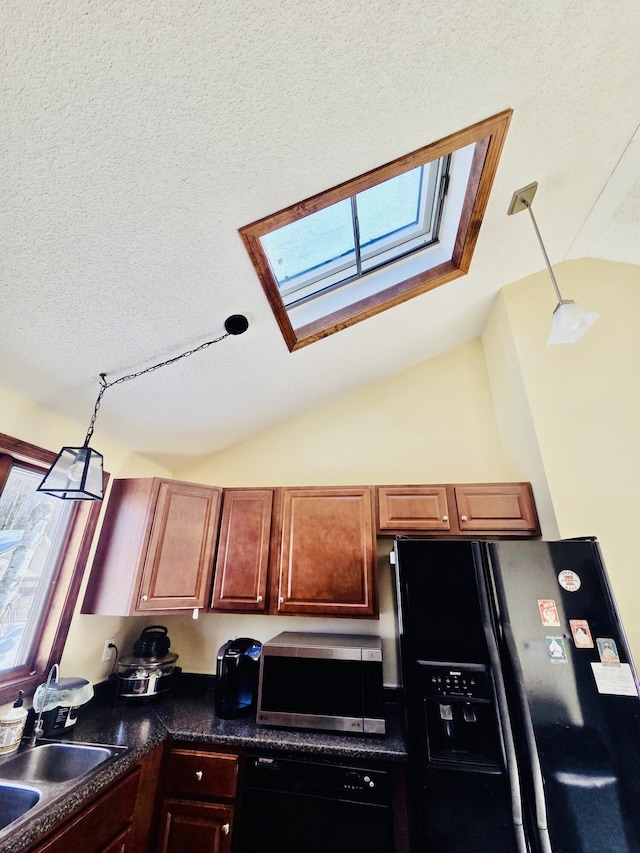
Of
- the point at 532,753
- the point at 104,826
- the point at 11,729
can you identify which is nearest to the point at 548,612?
the point at 532,753

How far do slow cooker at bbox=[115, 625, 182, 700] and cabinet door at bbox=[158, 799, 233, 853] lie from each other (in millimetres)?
512

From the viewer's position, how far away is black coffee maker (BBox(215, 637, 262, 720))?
1.77 metres

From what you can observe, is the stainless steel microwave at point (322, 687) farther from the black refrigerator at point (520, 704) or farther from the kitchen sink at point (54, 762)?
the kitchen sink at point (54, 762)

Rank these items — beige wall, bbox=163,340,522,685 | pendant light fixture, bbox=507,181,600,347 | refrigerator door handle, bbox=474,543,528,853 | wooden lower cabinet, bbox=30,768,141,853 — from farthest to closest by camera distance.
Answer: beige wall, bbox=163,340,522,685 < pendant light fixture, bbox=507,181,600,347 < refrigerator door handle, bbox=474,543,528,853 < wooden lower cabinet, bbox=30,768,141,853

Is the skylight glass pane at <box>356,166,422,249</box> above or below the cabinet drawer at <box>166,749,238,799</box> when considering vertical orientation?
above

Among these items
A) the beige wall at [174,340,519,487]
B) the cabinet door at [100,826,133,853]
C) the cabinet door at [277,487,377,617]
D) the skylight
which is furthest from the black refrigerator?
the skylight

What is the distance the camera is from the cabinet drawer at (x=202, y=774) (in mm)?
1521

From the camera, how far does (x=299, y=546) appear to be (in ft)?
6.75

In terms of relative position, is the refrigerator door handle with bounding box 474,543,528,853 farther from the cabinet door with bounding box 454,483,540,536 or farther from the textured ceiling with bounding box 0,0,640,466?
the textured ceiling with bounding box 0,0,640,466

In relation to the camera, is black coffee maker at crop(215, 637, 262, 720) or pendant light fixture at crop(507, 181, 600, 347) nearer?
pendant light fixture at crop(507, 181, 600, 347)

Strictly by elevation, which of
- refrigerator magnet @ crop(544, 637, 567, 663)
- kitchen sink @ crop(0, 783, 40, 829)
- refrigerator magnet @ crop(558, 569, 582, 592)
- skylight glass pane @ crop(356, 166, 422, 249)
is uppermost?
skylight glass pane @ crop(356, 166, 422, 249)

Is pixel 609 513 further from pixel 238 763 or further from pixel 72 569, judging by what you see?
pixel 72 569

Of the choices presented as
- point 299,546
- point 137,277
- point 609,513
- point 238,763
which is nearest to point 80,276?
point 137,277

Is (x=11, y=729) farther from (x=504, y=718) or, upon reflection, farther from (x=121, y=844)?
(x=504, y=718)
